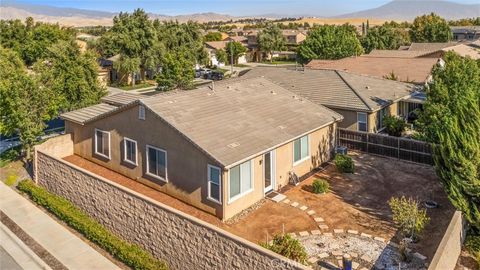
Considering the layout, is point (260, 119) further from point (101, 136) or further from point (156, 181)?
point (101, 136)

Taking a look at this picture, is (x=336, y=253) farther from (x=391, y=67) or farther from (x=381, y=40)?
(x=381, y=40)

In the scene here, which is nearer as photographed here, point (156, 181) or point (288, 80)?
point (156, 181)

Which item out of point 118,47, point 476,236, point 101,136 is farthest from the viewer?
point 118,47

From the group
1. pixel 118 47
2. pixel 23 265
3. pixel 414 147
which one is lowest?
pixel 23 265

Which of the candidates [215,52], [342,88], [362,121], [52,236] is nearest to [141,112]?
[52,236]

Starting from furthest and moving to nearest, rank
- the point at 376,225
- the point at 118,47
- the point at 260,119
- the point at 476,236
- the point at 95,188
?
the point at 118,47
the point at 260,119
the point at 95,188
the point at 376,225
the point at 476,236

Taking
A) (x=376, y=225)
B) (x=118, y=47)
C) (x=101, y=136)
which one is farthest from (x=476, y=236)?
(x=118, y=47)
